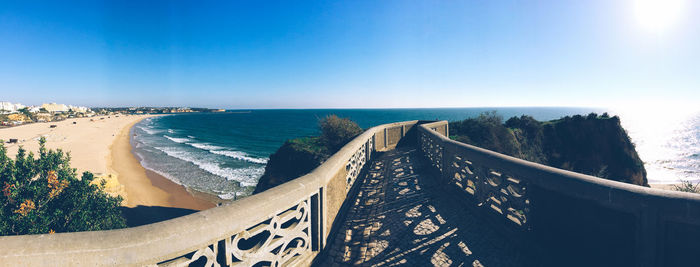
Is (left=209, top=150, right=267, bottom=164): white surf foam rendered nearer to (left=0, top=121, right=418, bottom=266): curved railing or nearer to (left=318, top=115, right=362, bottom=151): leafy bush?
(left=318, top=115, right=362, bottom=151): leafy bush

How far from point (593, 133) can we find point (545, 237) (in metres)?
27.3

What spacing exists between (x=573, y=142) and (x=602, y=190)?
26972 millimetres

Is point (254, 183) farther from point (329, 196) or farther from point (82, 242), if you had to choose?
point (82, 242)

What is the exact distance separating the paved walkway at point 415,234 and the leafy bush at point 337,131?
28.9ft

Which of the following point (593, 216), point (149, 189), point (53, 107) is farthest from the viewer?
point (53, 107)

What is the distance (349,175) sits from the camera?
543cm

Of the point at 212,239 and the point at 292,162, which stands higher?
the point at 212,239

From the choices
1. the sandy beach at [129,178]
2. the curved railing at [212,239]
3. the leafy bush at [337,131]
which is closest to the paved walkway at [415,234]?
the curved railing at [212,239]

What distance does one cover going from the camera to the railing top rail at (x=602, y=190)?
7.47 feet

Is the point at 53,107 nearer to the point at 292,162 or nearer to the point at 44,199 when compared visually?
the point at 292,162

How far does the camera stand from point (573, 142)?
2292 cm

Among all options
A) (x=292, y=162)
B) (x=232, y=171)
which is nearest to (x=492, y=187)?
(x=292, y=162)

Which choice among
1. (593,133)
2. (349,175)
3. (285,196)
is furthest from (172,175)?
(593,133)

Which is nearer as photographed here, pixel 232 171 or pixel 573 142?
pixel 573 142
